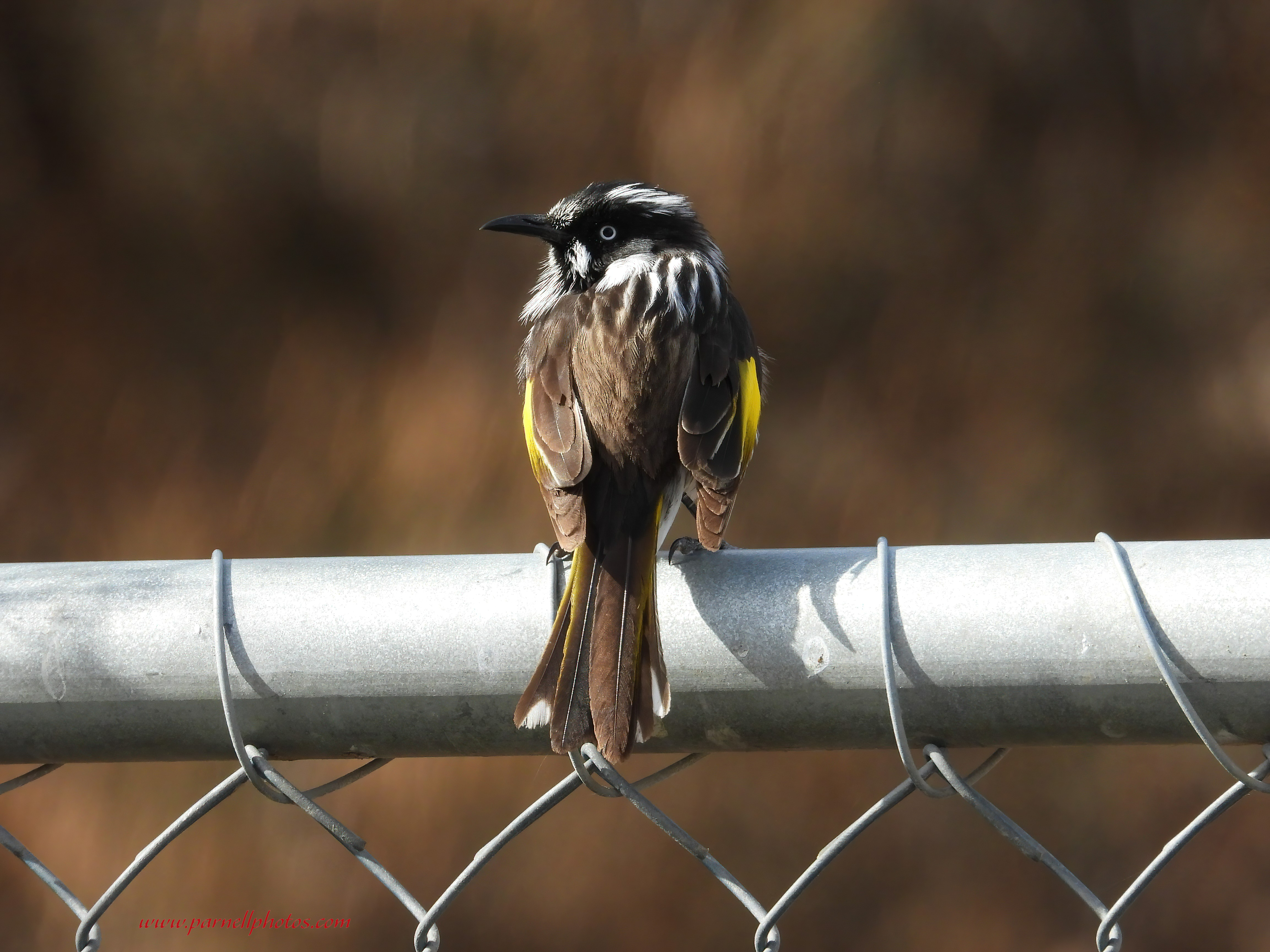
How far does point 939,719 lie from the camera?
1.39 meters

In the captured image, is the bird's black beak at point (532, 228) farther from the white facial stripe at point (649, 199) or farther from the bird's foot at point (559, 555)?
the bird's foot at point (559, 555)

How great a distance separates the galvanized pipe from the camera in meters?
1.35

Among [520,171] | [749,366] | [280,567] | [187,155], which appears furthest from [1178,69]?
[280,567]

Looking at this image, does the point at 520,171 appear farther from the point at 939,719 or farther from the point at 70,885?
the point at 939,719

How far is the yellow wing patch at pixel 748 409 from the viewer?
8.34 ft

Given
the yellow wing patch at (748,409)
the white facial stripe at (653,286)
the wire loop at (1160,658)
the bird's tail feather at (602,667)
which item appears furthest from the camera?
the white facial stripe at (653,286)

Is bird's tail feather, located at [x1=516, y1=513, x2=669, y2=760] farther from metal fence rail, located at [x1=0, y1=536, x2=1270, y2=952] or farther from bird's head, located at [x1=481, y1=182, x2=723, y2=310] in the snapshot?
bird's head, located at [x1=481, y1=182, x2=723, y2=310]

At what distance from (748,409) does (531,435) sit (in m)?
0.49

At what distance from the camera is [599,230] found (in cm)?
363

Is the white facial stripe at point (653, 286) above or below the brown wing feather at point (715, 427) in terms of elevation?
above

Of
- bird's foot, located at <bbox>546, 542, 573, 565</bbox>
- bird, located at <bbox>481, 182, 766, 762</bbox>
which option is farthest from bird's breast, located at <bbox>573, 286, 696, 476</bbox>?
bird's foot, located at <bbox>546, 542, 573, 565</bbox>

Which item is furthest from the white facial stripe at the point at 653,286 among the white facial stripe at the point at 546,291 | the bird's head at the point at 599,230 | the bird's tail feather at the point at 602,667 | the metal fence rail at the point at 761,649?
the metal fence rail at the point at 761,649

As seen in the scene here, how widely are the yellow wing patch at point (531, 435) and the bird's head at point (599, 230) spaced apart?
86 cm

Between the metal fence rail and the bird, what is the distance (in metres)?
0.08
